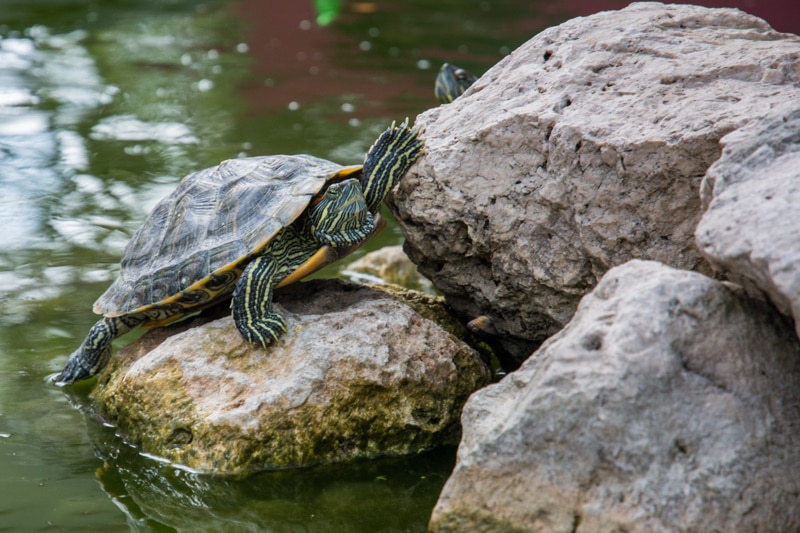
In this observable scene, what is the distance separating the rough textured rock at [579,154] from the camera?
113 inches

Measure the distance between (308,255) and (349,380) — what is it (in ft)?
1.96

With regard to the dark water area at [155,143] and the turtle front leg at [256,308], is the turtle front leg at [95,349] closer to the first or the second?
the dark water area at [155,143]

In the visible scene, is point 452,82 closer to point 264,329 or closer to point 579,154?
point 579,154

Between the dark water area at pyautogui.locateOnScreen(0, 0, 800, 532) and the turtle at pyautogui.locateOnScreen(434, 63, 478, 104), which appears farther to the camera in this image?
the turtle at pyautogui.locateOnScreen(434, 63, 478, 104)

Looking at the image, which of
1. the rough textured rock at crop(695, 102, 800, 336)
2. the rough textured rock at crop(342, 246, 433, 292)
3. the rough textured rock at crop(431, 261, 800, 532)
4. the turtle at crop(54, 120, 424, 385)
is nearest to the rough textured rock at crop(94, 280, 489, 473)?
the turtle at crop(54, 120, 424, 385)

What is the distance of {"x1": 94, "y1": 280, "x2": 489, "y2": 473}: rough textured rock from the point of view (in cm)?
297

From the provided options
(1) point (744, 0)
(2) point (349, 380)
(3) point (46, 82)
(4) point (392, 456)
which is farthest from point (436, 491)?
(1) point (744, 0)

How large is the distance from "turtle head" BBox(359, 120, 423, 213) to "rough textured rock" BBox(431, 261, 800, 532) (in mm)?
1227

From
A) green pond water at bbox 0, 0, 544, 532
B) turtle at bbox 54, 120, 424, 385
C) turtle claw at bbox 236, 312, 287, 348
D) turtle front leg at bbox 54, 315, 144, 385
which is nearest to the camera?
green pond water at bbox 0, 0, 544, 532

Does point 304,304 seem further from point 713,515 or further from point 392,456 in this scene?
point 713,515

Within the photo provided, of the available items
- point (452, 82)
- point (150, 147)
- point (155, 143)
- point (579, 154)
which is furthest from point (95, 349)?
point (155, 143)

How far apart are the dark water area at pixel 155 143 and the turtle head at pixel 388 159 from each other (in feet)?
3.32

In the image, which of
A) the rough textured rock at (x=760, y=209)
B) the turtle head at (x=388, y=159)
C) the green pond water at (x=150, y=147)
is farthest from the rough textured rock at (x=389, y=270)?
the rough textured rock at (x=760, y=209)

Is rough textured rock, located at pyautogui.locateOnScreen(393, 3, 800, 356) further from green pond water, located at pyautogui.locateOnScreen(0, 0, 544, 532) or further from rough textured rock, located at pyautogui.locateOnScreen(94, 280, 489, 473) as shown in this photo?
green pond water, located at pyautogui.locateOnScreen(0, 0, 544, 532)
